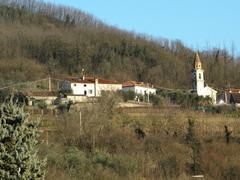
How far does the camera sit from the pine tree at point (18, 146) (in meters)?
5.93

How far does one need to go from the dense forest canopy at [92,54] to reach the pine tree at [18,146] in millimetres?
44588

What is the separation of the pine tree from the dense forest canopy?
44.6 metres

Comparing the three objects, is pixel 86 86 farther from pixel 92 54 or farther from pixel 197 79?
pixel 92 54

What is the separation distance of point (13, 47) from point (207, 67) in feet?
91.6

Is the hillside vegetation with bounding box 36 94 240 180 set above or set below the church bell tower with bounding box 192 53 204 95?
below

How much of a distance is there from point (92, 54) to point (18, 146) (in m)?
61.8

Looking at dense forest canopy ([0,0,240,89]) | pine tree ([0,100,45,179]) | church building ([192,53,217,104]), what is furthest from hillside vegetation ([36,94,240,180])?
dense forest canopy ([0,0,240,89])

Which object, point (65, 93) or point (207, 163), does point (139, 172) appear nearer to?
point (207, 163)

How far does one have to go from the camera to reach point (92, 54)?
67500mm

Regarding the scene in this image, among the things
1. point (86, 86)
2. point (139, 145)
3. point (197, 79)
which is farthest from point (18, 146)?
point (197, 79)

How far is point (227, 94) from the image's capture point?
4634 centimetres

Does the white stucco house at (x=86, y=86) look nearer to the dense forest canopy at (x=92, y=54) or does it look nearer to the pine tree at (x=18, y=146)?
the dense forest canopy at (x=92, y=54)

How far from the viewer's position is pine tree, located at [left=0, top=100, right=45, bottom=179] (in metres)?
5.93

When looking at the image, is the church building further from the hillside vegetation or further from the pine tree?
the pine tree
